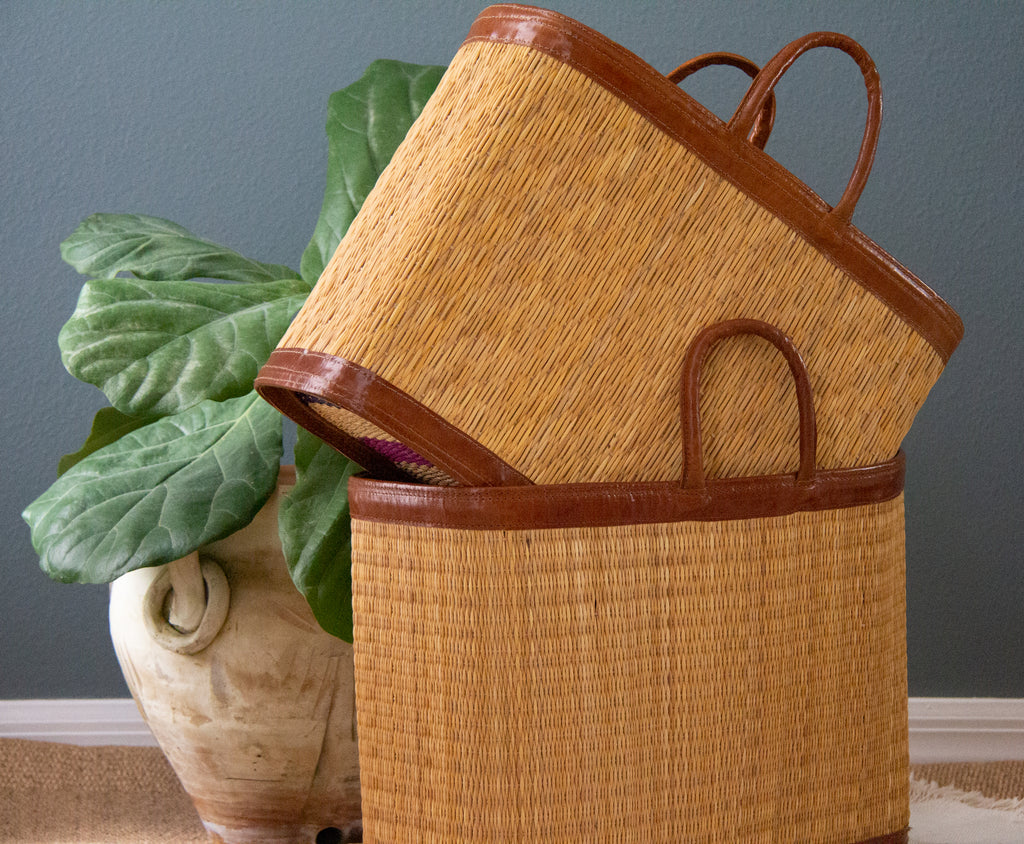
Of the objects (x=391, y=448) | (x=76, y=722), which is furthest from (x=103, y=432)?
(x=76, y=722)

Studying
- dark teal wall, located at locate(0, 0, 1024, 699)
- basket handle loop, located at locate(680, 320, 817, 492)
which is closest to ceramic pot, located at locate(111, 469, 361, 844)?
basket handle loop, located at locate(680, 320, 817, 492)

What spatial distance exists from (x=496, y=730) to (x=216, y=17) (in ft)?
3.52

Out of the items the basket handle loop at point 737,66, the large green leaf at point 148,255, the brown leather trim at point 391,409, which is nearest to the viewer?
the brown leather trim at point 391,409

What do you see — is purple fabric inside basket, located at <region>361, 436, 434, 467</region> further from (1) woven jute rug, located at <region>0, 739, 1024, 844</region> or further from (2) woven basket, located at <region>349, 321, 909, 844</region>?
(1) woven jute rug, located at <region>0, 739, 1024, 844</region>

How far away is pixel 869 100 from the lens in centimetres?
70

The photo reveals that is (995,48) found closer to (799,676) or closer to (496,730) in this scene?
(799,676)

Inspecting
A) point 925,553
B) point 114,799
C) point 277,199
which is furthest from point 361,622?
point 925,553

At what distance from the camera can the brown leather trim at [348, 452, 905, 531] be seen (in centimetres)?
64

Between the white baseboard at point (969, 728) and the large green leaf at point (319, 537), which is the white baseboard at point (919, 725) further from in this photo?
the large green leaf at point (319, 537)

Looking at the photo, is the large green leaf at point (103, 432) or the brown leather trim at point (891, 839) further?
the large green leaf at point (103, 432)

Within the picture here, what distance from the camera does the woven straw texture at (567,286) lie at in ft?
2.05

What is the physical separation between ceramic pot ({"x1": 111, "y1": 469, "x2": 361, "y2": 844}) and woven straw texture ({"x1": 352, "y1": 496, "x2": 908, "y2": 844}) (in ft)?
0.70

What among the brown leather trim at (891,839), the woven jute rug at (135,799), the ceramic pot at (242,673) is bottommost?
the woven jute rug at (135,799)

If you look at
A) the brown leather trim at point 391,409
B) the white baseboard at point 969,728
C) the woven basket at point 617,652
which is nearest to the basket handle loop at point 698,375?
the woven basket at point 617,652
